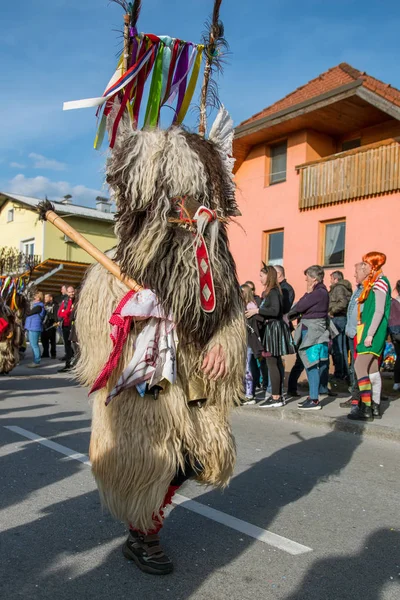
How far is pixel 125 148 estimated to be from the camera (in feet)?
9.53

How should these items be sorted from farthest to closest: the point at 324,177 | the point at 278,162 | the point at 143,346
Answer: the point at 278,162 < the point at 324,177 < the point at 143,346

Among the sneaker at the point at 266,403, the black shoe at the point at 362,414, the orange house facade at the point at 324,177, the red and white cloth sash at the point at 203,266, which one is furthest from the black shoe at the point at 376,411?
the orange house facade at the point at 324,177

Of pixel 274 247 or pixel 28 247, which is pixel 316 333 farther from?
pixel 28 247

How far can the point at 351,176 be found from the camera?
16266 millimetres

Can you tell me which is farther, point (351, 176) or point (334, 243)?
point (334, 243)

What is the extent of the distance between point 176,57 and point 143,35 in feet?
0.88

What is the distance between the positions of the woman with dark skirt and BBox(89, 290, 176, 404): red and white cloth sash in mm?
5494

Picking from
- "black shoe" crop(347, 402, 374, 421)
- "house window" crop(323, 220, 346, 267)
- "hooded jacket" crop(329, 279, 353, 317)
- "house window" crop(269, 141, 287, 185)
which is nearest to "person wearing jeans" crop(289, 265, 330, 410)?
"black shoe" crop(347, 402, 374, 421)

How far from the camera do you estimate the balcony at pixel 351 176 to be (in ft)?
50.0

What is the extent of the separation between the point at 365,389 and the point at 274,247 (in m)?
12.0

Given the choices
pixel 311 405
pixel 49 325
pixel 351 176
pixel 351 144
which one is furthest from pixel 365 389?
pixel 351 144

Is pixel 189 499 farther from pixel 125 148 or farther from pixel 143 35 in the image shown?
pixel 143 35

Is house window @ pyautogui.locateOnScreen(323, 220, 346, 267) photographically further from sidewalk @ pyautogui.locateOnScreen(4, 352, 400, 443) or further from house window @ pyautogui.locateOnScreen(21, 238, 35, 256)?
house window @ pyautogui.locateOnScreen(21, 238, 35, 256)

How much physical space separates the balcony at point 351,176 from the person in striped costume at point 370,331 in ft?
28.2
